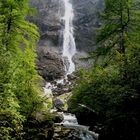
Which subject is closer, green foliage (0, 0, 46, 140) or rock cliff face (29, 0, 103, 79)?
green foliage (0, 0, 46, 140)

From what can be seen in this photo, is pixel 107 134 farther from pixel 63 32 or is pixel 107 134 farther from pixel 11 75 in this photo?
pixel 63 32

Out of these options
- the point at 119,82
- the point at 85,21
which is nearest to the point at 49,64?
the point at 85,21

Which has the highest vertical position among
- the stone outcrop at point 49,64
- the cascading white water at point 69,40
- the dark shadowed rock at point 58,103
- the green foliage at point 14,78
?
the cascading white water at point 69,40

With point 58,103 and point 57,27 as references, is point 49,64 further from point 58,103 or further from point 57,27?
point 58,103

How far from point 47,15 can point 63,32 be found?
29.6ft

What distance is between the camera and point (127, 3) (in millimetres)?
27594

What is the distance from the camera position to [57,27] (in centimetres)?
7419

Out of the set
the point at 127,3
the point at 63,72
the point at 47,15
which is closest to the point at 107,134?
the point at 127,3

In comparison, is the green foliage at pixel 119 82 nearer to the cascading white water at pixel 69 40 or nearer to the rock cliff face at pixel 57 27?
the rock cliff face at pixel 57 27

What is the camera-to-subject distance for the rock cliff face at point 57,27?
63.8 meters

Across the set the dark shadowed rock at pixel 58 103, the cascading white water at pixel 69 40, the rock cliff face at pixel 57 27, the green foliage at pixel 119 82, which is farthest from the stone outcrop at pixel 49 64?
the green foliage at pixel 119 82

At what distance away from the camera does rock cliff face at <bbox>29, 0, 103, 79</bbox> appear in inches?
2512

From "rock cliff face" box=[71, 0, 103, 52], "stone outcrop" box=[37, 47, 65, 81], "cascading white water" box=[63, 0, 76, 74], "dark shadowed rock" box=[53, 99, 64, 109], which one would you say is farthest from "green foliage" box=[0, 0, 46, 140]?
"rock cliff face" box=[71, 0, 103, 52]

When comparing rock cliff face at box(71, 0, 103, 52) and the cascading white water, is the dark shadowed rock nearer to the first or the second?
the cascading white water
